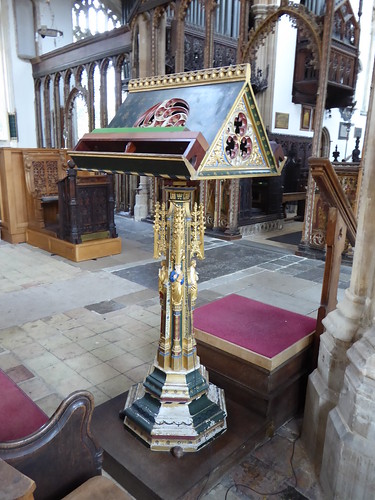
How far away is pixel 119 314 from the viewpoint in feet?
12.7

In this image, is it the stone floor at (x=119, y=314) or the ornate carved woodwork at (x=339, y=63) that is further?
the ornate carved woodwork at (x=339, y=63)

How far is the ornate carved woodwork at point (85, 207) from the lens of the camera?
5596 millimetres

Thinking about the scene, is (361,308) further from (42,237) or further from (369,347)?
(42,237)

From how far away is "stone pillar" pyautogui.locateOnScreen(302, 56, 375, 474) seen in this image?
6.33 ft

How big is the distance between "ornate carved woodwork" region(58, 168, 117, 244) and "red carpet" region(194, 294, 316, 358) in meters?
3.25

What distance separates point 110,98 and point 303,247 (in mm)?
6359

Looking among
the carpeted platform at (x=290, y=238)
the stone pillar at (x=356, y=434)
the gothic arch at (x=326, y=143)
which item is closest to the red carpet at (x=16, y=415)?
the stone pillar at (x=356, y=434)

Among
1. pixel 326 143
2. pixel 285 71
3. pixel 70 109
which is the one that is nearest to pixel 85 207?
pixel 70 109

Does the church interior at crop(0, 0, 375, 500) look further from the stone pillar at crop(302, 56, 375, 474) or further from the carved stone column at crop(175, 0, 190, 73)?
the carved stone column at crop(175, 0, 190, 73)

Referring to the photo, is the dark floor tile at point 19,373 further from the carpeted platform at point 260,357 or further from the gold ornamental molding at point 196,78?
the gold ornamental molding at point 196,78

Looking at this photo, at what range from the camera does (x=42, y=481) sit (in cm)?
150

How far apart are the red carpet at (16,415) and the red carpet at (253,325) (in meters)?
1.10

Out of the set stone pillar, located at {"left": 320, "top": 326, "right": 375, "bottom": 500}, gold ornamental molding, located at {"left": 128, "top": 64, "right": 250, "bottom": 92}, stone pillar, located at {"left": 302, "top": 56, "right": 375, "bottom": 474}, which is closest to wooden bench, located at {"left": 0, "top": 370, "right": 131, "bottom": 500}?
stone pillar, located at {"left": 320, "top": 326, "right": 375, "bottom": 500}

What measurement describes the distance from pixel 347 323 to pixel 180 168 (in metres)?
1.16
